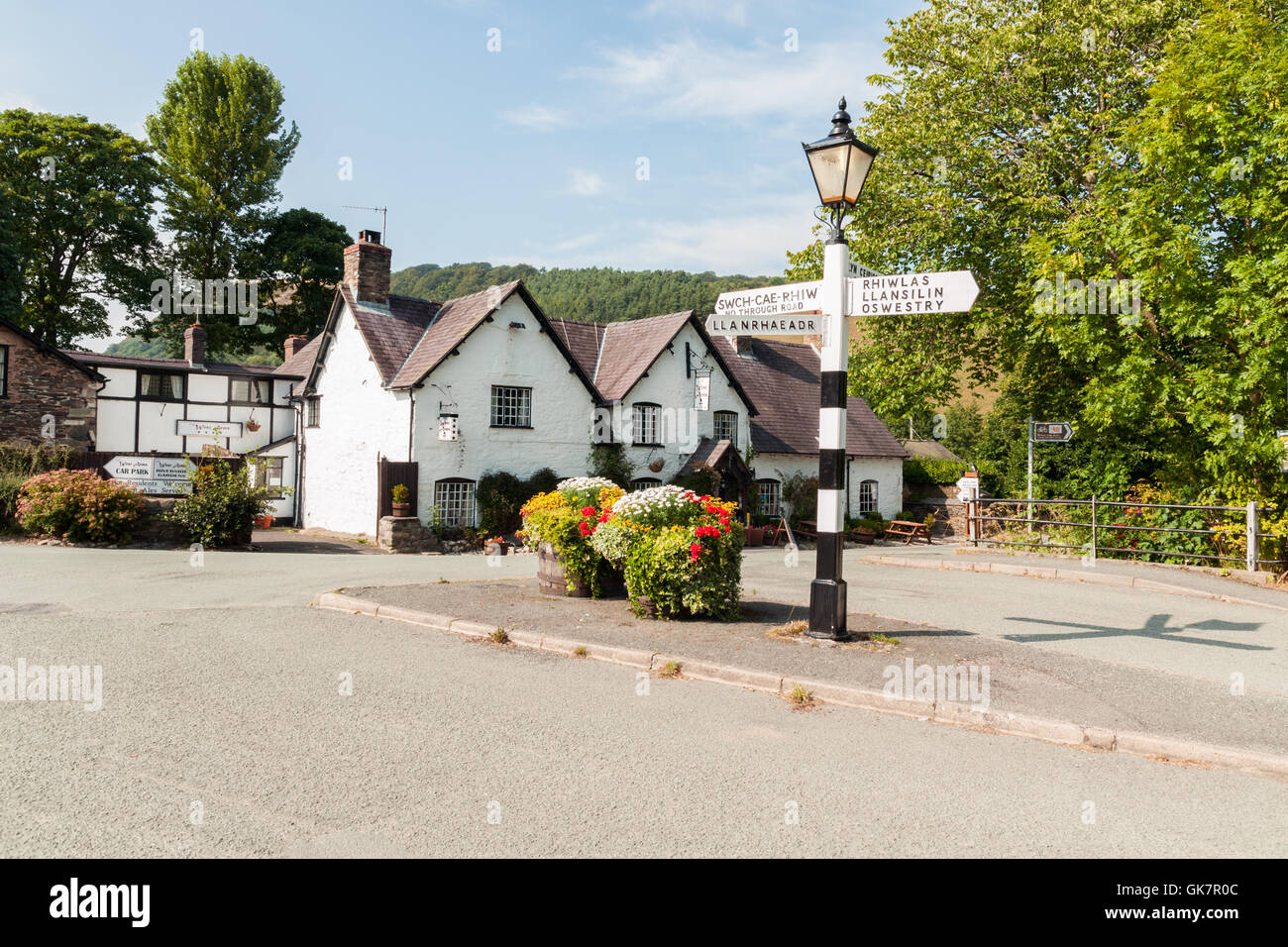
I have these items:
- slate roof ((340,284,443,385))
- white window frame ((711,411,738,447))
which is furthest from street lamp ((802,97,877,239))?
white window frame ((711,411,738,447))

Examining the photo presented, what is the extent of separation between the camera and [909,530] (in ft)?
107

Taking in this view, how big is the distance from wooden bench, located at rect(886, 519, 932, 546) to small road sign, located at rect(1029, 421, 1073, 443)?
11.7m

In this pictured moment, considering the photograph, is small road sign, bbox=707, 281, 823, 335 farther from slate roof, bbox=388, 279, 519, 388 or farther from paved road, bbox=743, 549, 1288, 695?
slate roof, bbox=388, 279, 519, 388

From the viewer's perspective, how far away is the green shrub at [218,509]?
20312 millimetres

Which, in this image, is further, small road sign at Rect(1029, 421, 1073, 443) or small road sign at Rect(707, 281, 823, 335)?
small road sign at Rect(1029, 421, 1073, 443)

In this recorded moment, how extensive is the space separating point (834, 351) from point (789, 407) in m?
26.0

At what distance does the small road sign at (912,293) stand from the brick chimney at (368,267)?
2074 cm

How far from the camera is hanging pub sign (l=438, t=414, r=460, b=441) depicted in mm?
23395

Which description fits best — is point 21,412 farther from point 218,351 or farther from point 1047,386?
point 1047,386

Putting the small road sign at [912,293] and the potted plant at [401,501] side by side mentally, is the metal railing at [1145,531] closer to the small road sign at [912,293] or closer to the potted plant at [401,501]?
the small road sign at [912,293]

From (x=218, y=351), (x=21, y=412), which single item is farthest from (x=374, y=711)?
(x=218, y=351)

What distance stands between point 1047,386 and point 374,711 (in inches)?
936

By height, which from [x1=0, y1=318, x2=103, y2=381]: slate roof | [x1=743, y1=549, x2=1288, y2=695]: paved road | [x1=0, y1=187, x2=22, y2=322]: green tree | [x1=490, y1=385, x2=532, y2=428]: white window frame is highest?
[x1=0, y1=187, x2=22, y2=322]: green tree

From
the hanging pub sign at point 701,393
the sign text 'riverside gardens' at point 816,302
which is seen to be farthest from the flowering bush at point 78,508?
the sign text 'riverside gardens' at point 816,302
